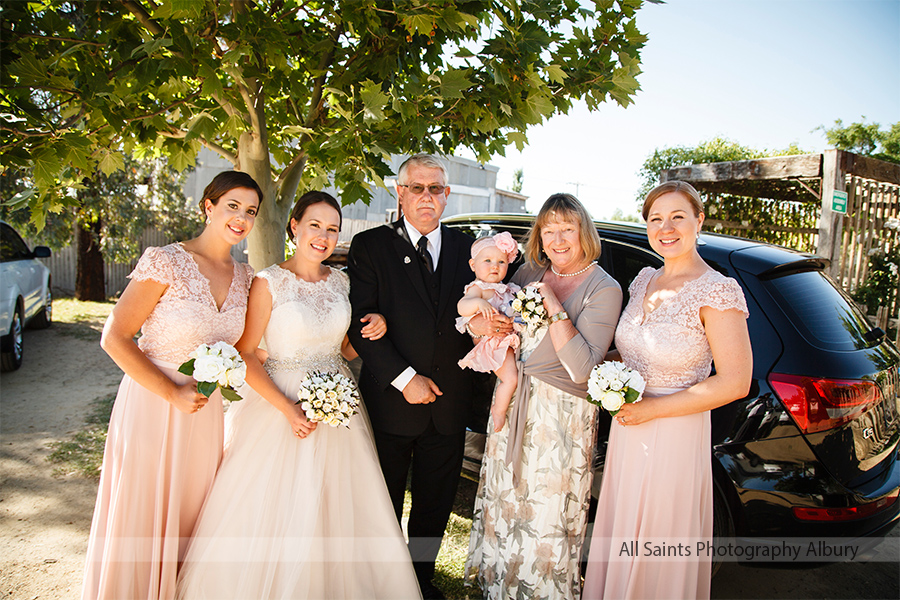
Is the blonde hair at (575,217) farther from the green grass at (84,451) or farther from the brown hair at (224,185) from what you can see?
the green grass at (84,451)

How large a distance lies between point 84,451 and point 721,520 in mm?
5551

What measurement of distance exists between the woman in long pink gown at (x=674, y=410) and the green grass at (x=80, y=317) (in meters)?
10.4

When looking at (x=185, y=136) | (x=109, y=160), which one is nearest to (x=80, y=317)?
(x=109, y=160)

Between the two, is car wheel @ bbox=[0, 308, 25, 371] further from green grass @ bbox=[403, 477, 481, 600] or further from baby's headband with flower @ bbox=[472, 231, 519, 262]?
baby's headband with flower @ bbox=[472, 231, 519, 262]

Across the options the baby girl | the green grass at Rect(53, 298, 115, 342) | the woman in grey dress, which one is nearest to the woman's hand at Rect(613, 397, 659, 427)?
the woman in grey dress

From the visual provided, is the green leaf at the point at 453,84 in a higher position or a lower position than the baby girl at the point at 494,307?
higher

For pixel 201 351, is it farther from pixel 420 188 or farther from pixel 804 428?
pixel 804 428

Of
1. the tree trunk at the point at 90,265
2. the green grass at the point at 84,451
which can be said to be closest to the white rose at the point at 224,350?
the green grass at the point at 84,451

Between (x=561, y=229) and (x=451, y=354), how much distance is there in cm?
97

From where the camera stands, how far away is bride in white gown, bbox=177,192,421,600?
9.14 ft

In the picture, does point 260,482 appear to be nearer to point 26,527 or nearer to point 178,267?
point 178,267

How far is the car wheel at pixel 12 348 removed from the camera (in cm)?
767

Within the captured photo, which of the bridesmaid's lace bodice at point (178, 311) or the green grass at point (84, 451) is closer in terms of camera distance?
the bridesmaid's lace bodice at point (178, 311)

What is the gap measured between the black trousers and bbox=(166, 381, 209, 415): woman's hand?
104 centimetres
